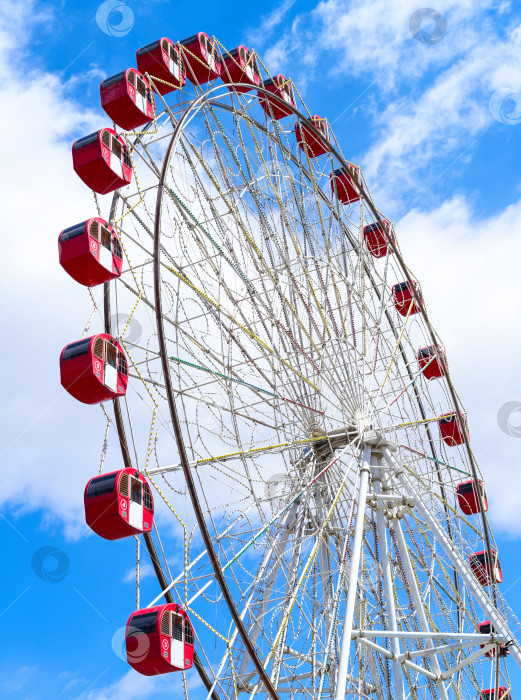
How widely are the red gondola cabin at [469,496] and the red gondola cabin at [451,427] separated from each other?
0.84 m

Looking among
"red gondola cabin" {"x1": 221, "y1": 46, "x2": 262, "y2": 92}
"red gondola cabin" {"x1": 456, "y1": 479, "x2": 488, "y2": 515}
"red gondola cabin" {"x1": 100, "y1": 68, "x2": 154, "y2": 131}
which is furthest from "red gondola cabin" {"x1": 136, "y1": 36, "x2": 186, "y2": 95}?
"red gondola cabin" {"x1": 456, "y1": 479, "x2": 488, "y2": 515}

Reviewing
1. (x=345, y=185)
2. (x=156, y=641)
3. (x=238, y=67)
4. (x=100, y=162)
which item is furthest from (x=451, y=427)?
(x=156, y=641)

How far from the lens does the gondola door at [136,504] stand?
876cm

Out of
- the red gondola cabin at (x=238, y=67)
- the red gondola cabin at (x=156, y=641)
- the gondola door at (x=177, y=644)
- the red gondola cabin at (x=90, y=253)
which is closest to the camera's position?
the red gondola cabin at (x=156, y=641)

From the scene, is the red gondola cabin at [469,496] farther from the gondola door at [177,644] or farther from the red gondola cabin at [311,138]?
the gondola door at [177,644]

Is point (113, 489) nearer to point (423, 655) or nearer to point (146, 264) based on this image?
point (146, 264)

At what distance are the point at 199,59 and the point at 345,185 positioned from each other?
3899mm

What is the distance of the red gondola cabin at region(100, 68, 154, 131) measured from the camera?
10.6 meters

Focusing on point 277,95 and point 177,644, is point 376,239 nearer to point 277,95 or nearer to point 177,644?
point 277,95

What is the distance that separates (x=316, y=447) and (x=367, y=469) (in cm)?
119

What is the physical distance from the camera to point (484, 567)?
14.9 m

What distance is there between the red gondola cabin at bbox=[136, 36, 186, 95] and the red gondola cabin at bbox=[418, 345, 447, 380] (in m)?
6.01

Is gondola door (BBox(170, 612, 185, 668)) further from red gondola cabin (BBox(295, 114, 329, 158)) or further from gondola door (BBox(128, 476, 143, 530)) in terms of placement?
red gondola cabin (BBox(295, 114, 329, 158))

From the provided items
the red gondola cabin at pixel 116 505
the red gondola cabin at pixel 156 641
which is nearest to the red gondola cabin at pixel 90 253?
the red gondola cabin at pixel 116 505
